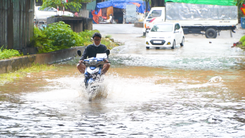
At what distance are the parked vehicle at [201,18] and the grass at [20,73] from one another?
23233mm

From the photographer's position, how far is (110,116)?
7.66 meters

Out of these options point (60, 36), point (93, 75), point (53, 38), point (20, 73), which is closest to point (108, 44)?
point (60, 36)

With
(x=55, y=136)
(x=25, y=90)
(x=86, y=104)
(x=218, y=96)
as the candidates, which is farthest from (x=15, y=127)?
(x=218, y=96)

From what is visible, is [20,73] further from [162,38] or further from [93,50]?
[162,38]

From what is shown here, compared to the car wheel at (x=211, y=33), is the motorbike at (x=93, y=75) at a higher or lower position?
lower

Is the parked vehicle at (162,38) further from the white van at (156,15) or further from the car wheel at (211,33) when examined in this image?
the white van at (156,15)

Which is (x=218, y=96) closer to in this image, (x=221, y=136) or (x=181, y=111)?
(x=181, y=111)

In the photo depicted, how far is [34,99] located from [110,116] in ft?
7.75

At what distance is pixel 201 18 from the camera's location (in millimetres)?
38219

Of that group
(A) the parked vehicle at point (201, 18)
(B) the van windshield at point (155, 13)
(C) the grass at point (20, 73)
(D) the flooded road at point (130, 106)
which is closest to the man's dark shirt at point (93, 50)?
(D) the flooded road at point (130, 106)

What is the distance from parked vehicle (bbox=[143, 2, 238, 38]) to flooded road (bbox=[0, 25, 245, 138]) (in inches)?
934

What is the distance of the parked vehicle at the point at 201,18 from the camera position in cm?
3788

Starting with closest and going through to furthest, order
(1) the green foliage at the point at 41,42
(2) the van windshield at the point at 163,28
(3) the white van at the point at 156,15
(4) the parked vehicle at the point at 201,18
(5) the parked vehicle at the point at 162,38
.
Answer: (1) the green foliage at the point at 41,42, (5) the parked vehicle at the point at 162,38, (2) the van windshield at the point at 163,28, (4) the parked vehicle at the point at 201,18, (3) the white van at the point at 156,15

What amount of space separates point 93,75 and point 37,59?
694 cm
